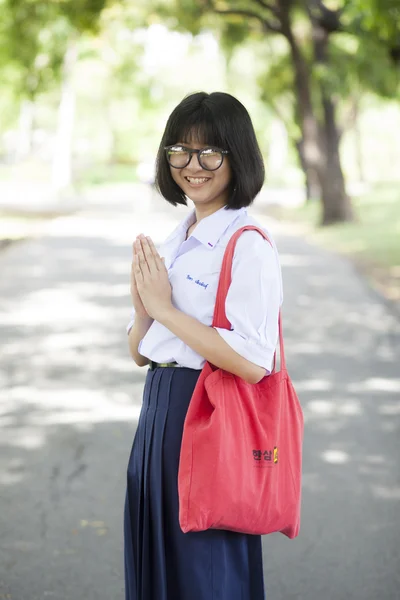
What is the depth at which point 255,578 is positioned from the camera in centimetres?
274

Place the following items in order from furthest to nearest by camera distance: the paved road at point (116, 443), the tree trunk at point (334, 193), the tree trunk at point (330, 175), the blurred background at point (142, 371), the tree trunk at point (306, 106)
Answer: the tree trunk at point (334, 193), the tree trunk at point (330, 175), the tree trunk at point (306, 106), the blurred background at point (142, 371), the paved road at point (116, 443)

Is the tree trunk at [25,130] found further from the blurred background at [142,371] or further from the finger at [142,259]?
the finger at [142,259]

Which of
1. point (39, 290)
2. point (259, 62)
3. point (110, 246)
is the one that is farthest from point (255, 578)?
point (259, 62)

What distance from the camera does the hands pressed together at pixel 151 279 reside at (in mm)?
2512

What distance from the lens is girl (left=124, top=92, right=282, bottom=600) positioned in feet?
7.98

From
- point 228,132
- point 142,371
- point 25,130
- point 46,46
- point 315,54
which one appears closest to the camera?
point 228,132

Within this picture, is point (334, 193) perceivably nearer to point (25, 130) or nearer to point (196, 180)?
point (196, 180)

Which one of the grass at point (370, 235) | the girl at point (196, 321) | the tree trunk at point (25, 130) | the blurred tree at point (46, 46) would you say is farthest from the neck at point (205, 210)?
the tree trunk at point (25, 130)

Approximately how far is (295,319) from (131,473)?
792 centimetres

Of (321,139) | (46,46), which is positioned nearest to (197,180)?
(321,139)

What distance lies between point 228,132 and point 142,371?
5.55 metres

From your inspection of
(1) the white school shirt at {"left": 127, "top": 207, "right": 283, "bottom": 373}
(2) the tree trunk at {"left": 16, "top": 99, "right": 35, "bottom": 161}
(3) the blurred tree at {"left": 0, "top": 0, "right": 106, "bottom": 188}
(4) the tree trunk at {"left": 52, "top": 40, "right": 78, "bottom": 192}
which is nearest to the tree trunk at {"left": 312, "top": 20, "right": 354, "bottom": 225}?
(3) the blurred tree at {"left": 0, "top": 0, "right": 106, "bottom": 188}

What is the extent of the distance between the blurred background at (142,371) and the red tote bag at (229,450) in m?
1.40

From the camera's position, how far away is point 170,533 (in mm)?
2609
